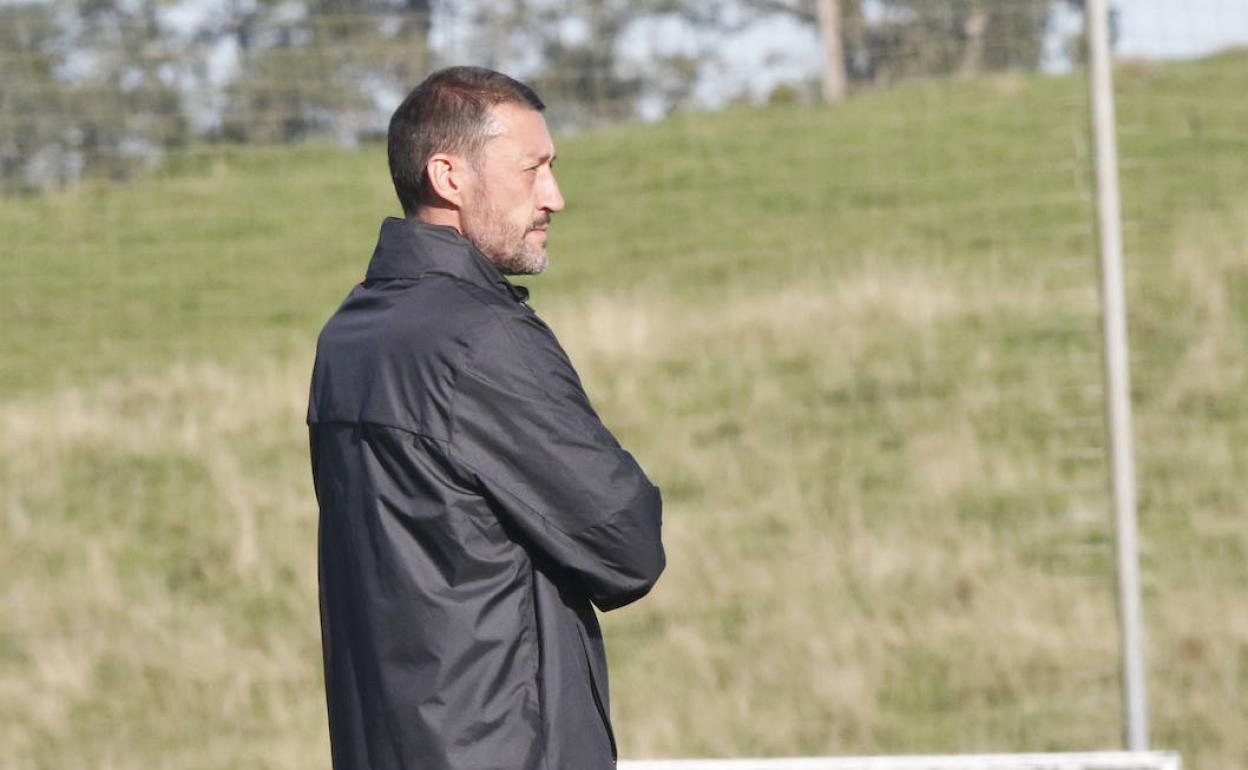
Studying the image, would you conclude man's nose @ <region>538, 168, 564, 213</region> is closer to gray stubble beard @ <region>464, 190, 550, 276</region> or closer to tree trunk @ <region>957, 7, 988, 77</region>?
gray stubble beard @ <region>464, 190, 550, 276</region>

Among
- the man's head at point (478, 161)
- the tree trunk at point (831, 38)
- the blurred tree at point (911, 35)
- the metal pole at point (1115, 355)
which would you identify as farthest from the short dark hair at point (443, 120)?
the tree trunk at point (831, 38)

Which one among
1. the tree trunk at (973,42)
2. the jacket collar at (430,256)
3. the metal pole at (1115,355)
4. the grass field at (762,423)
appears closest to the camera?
the jacket collar at (430,256)

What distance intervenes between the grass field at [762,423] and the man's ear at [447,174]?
333 centimetres

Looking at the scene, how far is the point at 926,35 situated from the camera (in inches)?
281

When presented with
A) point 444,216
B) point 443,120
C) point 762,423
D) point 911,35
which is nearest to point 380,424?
point 444,216

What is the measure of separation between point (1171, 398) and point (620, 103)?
11.0ft

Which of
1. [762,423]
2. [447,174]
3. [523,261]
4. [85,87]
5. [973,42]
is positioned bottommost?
[762,423]

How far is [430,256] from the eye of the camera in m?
2.21

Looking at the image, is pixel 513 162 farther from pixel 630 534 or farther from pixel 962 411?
pixel 962 411

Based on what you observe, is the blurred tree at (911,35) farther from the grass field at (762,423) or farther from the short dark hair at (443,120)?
the short dark hair at (443,120)

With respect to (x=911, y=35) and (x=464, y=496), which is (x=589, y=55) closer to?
(x=911, y=35)

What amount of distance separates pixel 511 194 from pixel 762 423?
5.88m

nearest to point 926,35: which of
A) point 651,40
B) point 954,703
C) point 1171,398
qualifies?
point 651,40

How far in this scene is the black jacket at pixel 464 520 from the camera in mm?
2111
